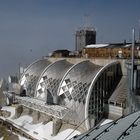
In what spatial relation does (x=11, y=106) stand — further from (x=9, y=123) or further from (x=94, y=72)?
(x=94, y=72)

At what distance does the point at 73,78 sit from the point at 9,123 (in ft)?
27.3

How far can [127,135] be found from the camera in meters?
8.50

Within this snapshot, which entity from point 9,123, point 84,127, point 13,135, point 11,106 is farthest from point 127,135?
point 11,106

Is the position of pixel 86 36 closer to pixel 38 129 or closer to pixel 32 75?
pixel 32 75

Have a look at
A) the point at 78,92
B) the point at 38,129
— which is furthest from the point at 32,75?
the point at 78,92

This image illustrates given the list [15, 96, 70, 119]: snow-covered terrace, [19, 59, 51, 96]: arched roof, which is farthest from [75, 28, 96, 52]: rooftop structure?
[15, 96, 70, 119]: snow-covered terrace

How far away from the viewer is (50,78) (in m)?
39.2

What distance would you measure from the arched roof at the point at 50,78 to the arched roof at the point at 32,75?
177cm

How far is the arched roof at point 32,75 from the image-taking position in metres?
42.1

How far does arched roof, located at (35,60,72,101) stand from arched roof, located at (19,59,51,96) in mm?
1771

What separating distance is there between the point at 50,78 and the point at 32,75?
514 centimetres

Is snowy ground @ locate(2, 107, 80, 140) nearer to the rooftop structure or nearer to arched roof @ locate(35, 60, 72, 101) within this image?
arched roof @ locate(35, 60, 72, 101)

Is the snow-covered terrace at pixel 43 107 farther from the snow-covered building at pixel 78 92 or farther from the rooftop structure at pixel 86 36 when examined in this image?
the rooftop structure at pixel 86 36

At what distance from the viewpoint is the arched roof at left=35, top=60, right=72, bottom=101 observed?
37.8 meters
